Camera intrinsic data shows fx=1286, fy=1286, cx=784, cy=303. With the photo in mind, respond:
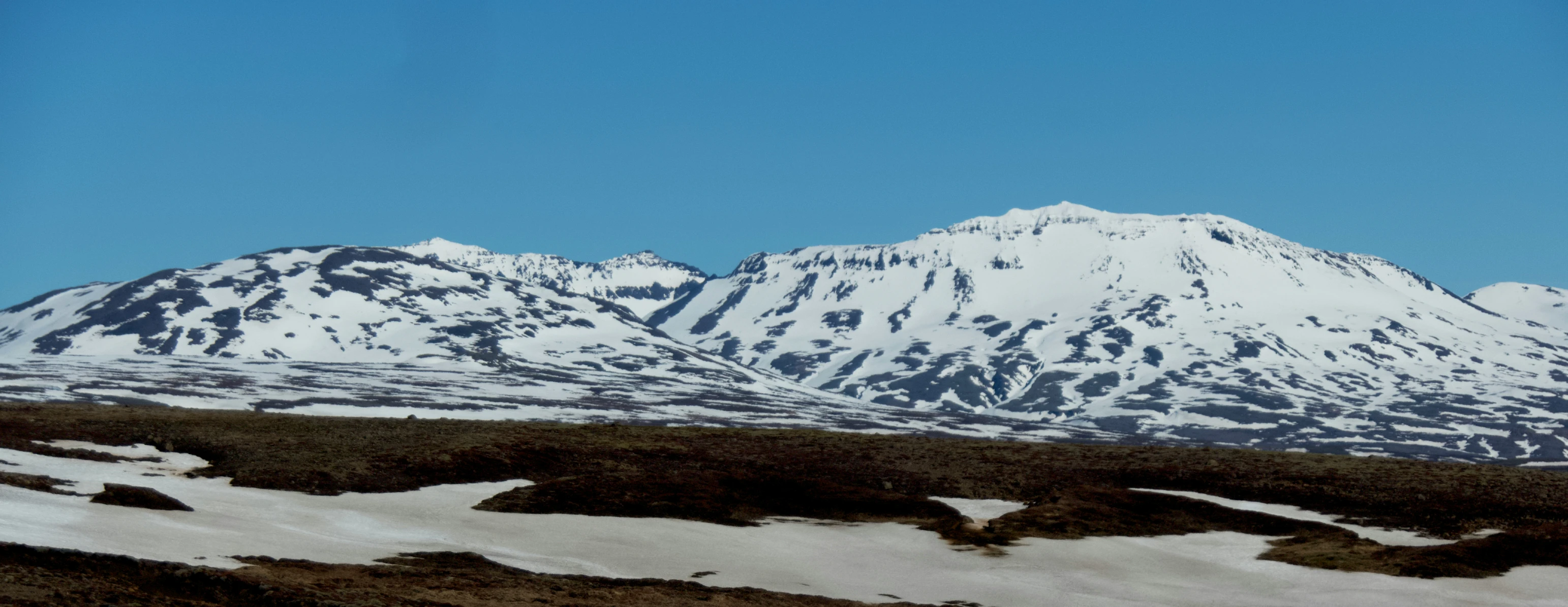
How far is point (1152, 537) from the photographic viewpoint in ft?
156

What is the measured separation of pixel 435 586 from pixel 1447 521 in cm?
3952

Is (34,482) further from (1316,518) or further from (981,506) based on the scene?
(1316,518)

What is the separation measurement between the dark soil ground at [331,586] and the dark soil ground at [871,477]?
1225 centimetres

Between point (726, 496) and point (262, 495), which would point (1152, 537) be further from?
point (262, 495)

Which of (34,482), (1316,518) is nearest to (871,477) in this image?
(1316,518)

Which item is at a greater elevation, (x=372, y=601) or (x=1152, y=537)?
(x=1152, y=537)

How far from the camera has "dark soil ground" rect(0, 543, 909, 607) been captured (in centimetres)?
2614

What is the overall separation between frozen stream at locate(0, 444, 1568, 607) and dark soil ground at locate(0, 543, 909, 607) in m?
1.47

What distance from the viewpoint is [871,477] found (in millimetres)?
60062

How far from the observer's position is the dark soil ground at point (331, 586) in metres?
26.1

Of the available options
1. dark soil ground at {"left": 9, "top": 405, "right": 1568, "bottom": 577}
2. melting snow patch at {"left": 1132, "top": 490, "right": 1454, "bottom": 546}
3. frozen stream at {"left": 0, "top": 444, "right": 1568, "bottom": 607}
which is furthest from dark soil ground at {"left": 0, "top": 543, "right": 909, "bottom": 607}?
melting snow patch at {"left": 1132, "top": 490, "right": 1454, "bottom": 546}

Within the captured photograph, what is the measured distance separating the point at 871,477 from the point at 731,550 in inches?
754

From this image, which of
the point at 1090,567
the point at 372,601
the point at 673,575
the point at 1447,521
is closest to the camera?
the point at 372,601

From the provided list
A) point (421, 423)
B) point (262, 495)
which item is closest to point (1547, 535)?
point (262, 495)
